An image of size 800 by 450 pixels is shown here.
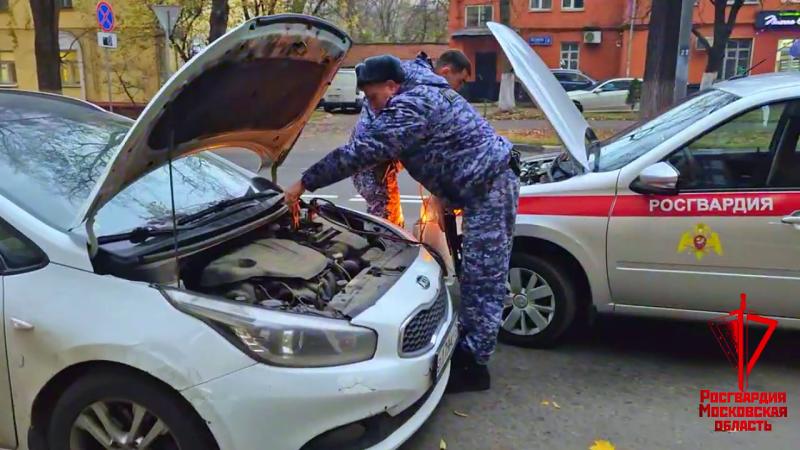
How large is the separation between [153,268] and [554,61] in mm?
33845

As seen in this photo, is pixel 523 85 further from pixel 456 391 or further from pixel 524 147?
pixel 524 147

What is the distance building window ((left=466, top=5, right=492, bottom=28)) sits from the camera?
34.0 metres

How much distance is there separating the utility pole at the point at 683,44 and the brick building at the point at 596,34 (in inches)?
752

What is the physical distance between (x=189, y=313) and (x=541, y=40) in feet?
111

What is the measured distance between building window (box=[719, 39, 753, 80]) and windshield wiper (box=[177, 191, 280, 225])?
33636mm

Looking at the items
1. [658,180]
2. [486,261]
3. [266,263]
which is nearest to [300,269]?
[266,263]

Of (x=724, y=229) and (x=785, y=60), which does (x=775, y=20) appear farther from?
(x=724, y=229)

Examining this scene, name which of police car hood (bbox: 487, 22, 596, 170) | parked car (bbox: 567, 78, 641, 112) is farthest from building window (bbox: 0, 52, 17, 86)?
police car hood (bbox: 487, 22, 596, 170)

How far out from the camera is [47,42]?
1338 centimetres

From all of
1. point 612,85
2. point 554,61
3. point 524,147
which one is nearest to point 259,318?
point 524,147

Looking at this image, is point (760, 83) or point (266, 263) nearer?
point (266, 263)

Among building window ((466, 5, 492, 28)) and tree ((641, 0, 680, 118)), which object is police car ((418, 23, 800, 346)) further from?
building window ((466, 5, 492, 28))

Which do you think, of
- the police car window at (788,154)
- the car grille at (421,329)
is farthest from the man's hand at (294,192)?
→ the police car window at (788,154)

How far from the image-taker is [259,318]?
2350mm
